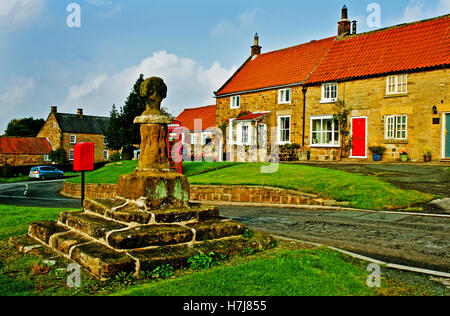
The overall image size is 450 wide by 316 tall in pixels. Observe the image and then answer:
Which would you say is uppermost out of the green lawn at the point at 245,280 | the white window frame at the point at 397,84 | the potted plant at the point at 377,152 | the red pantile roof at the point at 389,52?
the red pantile roof at the point at 389,52

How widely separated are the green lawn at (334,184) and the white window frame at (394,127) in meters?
8.77

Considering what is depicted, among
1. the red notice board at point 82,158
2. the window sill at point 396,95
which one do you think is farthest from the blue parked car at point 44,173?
the red notice board at point 82,158

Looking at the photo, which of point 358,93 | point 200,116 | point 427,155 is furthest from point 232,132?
point 427,155

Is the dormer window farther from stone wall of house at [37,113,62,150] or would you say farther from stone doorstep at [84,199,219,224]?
stone wall of house at [37,113,62,150]

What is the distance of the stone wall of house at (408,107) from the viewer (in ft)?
72.2

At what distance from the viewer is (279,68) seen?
33.2m

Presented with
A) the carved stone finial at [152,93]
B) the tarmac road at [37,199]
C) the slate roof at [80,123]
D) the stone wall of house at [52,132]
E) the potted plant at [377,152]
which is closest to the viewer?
the carved stone finial at [152,93]

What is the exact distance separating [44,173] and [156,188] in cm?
4446

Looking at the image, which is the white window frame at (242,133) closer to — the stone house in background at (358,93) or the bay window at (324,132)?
the stone house in background at (358,93)

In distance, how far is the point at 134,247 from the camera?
528 cm

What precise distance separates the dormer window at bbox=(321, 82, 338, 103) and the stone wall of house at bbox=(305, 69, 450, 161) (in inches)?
19.3

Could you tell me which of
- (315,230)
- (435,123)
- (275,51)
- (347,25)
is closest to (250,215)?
(315,230)

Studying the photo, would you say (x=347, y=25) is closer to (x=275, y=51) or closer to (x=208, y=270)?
(x=275, y=51)

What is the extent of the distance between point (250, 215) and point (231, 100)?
81.9 ft
